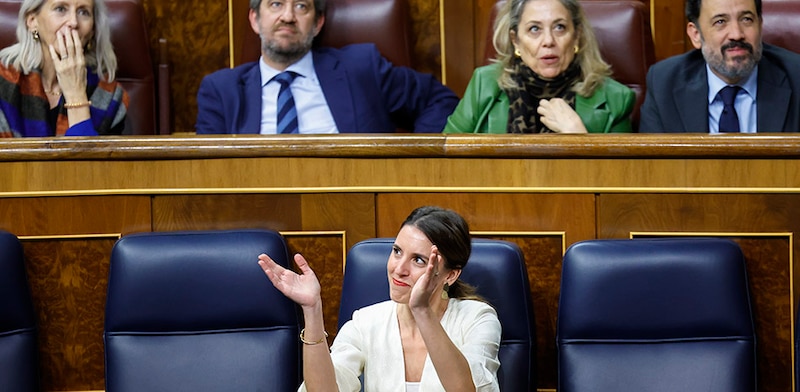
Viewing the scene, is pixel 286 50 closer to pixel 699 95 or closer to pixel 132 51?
pixel 132 51

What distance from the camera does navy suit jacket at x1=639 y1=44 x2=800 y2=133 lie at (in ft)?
4.96

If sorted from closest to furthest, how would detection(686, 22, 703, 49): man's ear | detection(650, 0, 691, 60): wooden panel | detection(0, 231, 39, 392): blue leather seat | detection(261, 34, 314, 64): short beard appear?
1. detection(0, 231, 39, 392): blue leather seat
2. detection(686, 22, 703, 49): man's ear
3. detection(261, 34, 314, 64): short beard
4. detection(650, 0, 691, 60): wooden panel

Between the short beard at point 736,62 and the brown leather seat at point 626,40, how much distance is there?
155mm

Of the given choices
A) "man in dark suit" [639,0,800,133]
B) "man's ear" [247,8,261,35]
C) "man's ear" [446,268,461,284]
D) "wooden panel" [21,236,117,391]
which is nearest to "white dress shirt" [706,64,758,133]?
"man in dark suit" [639,0,800,133]

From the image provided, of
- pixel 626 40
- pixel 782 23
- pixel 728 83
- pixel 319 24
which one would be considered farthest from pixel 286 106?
pixel 782 23

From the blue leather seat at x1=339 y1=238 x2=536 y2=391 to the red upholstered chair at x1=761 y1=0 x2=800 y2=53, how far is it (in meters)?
0.68

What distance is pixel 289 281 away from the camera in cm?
108

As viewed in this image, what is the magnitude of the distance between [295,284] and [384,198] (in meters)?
0.24

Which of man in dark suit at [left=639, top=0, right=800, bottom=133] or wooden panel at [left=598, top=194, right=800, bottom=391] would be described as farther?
man in dark suit at [left=639, top=0, right=800, bottom=133]

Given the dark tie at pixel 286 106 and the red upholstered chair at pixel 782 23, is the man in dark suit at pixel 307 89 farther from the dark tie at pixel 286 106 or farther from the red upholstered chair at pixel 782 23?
the red upholstered chair at pixel 782 23

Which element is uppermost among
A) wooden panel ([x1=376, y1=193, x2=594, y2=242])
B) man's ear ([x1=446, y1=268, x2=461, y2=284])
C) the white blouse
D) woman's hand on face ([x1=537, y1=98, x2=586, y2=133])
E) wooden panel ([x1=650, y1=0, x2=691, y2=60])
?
wooden panel ([x1=650, y1=0, x2=691, y2=60])

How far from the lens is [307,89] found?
174cm

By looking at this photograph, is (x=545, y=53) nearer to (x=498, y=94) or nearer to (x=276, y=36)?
(x=498, y=94)

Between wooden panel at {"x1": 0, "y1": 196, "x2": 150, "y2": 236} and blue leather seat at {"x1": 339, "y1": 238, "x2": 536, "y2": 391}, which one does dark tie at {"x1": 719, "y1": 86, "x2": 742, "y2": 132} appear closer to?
blue leather seat at {"x1": 339, "y1": 238, "x2": 536, "y2": 391}
